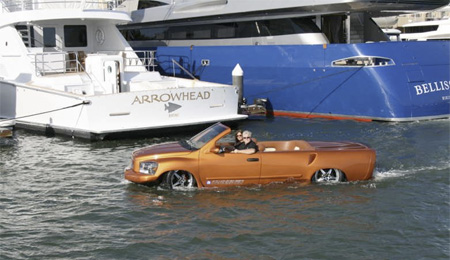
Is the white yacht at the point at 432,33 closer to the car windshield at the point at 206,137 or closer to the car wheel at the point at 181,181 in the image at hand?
A: the car windshield at the point at 206,137

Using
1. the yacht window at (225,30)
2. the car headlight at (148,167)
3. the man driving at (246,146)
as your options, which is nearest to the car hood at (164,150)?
the car headlight at (148,167)

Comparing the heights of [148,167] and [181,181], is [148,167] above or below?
above

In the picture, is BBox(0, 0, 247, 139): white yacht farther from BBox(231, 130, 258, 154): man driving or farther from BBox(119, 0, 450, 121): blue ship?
BBox(231, 130, 258, 154): man driving

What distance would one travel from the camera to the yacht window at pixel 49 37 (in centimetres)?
2244

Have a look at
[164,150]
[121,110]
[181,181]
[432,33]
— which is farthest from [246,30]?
[432,33]

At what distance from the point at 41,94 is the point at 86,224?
885 centimetres

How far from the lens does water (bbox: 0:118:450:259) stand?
9.25m

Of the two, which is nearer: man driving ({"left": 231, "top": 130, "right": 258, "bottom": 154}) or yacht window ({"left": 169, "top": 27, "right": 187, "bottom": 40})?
man driving ({"left": 231, "top": 130, "right": 258, "bottom": 154})

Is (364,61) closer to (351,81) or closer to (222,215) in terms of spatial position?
→ (351,81)

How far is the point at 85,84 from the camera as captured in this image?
19.7 meters

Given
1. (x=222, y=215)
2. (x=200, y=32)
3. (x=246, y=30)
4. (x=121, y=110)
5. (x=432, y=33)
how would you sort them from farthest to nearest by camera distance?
→ (x=432, y=33) → (x=200, y=32) → (x=246, y=30) → (x=121, y=110) → (x=222, y=215)

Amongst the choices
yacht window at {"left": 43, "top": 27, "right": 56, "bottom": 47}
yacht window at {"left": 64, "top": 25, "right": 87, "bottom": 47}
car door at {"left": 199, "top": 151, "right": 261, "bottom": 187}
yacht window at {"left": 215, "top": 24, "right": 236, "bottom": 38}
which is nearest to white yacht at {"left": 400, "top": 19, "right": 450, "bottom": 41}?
yacht window at {"left": 215, "top": 24, "right": 236, "bottom": 38}

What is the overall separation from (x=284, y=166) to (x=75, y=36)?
44.0 ft

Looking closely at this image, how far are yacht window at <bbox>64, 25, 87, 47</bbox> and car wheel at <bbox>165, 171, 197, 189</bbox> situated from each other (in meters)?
12.4
